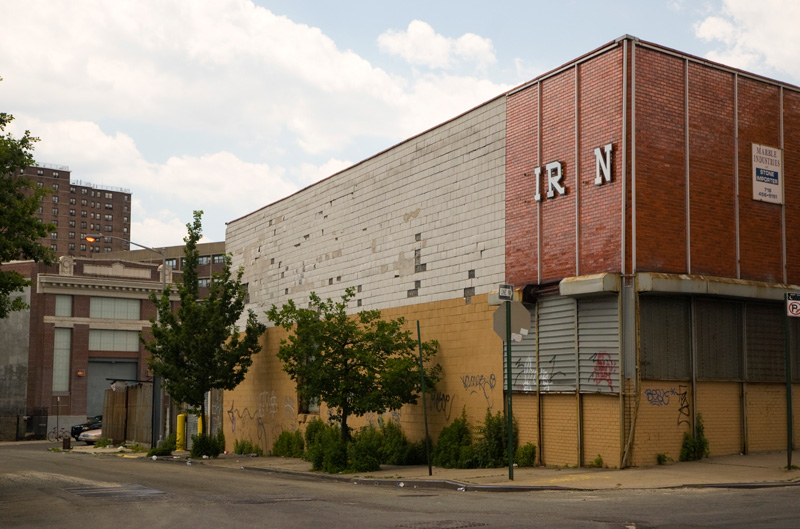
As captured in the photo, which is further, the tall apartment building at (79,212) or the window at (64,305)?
the tall apartment building at (79,212)

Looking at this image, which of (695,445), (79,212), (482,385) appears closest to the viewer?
(695,445)

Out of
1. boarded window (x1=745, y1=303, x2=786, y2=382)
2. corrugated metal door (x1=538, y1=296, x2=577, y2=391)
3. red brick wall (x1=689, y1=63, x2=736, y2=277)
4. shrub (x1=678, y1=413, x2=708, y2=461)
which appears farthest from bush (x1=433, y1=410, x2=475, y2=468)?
red brick wall (x1=689, y1=63, x2=736, y2=277)

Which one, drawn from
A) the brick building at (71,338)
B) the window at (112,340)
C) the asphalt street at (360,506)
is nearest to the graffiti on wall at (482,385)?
the asphalt street at (360,506)

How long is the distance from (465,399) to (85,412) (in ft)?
172

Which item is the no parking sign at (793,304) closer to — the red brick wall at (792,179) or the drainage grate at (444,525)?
the red brick wall at (792,179)

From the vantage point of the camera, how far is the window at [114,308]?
67438 mm

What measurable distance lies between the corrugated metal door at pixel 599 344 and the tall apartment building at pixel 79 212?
132811 mm

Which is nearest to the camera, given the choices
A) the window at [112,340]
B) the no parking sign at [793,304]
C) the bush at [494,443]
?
the no parking sign at [793,304]

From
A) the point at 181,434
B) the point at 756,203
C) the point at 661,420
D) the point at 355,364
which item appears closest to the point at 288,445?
the point at 181,434

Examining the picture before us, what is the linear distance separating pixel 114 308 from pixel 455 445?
53258 mm

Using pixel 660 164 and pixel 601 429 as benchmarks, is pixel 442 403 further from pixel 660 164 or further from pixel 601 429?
pixel 660 164

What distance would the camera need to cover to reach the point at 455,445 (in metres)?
21.4

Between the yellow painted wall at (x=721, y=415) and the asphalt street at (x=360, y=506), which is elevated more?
the yellow painted wall at (x=721, y=415)

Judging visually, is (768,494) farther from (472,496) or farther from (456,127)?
(456,127)
